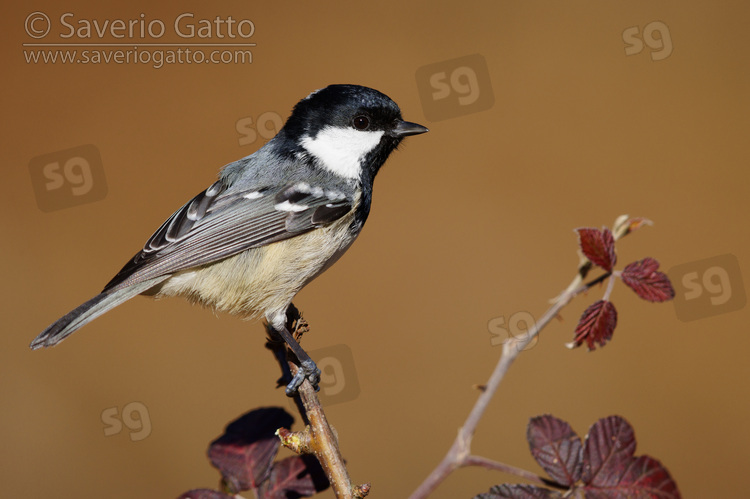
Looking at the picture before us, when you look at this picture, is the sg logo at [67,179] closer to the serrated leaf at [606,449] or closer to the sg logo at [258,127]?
the sg logo at [258,127]

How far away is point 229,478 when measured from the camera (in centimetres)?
68

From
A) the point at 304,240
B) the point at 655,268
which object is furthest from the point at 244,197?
the point at 655,268

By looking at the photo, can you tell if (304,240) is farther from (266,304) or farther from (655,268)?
(655,268)

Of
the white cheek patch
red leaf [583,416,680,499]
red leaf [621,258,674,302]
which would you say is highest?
the white cheek patch

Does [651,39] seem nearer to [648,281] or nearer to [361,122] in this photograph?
[361,122]

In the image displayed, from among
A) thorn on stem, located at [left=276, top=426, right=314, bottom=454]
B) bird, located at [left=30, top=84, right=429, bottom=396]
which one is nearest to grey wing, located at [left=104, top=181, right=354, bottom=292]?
bird, located at [left=30, top=84, right=429, bottom=396]

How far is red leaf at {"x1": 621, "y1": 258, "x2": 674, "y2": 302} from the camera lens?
2.03 feet

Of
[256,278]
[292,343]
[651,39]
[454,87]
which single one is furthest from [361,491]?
[651,39]

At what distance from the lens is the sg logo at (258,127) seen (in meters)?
2.82

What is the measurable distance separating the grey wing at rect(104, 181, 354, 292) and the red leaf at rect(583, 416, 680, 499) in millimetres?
1185

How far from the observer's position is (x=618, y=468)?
0.54 metres

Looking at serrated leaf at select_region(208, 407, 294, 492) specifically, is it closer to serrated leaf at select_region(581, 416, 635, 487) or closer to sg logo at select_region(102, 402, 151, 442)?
serrated leaf at select_region(581, 416, 635, 487)

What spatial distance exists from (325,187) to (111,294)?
24.4 inches

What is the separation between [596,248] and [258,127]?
2439mm
